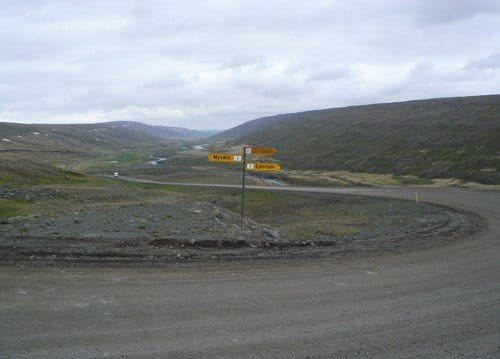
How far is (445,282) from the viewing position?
28.6ft

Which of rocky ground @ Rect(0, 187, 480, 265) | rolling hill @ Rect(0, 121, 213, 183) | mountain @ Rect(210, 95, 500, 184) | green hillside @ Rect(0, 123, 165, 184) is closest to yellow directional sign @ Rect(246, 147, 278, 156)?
rocky ground @ Rect(0, 187, 480, 265)

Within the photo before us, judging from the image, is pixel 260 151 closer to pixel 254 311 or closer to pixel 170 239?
pixel 170 239

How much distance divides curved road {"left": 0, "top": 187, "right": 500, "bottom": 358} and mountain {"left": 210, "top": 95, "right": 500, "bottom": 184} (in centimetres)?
3558

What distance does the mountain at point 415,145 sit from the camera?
158ft

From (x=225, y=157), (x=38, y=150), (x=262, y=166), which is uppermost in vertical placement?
(x=225, y=157)

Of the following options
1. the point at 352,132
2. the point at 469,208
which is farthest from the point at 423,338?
the point at 352,132

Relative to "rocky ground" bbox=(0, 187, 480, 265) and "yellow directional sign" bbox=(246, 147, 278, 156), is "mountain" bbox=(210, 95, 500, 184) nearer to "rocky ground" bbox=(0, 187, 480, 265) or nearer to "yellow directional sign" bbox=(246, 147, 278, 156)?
"rocky ground" bbox=(0, 187, 480, 265)

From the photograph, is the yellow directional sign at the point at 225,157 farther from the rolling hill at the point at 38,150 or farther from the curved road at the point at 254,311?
the rolling hill at the point at 38,150

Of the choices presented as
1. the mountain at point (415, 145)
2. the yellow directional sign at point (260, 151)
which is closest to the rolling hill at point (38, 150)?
the yellow directional sign at point (260, 151)

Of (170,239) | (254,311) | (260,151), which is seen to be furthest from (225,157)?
(254,311)

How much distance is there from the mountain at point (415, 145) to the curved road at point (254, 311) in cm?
3558

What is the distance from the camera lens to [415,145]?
65625 mm

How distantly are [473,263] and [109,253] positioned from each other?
335 inches

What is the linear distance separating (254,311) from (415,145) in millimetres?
64206
